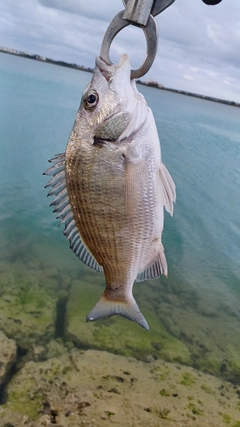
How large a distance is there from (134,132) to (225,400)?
4.79 m

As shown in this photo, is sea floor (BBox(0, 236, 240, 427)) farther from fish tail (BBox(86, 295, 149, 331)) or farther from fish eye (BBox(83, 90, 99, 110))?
fish eye (BBox(83, 90, 99, 110))

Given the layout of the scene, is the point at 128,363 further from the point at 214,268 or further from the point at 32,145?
the point at 32,145

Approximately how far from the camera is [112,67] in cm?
178

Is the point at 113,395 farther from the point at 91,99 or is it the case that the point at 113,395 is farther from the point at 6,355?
the point at 91,99

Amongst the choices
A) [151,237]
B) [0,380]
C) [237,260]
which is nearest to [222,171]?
[237,260]

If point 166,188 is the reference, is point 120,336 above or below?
below

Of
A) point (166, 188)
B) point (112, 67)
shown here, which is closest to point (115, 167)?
point (166, 188)

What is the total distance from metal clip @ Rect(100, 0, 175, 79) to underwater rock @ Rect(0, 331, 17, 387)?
4.82 metres

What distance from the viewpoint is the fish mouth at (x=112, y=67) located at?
1736 mm

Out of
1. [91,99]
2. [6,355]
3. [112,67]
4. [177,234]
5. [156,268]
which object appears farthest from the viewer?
[177,234]

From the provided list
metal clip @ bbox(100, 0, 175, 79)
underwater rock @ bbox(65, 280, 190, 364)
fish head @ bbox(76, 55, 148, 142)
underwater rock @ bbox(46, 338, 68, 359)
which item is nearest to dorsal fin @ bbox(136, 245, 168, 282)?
fish head @ bbox(76, 55, 148, 142)

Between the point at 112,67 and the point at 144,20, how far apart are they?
36 centimetres

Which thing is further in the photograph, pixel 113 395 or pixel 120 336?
pixel 120 336

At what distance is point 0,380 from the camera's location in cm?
517
